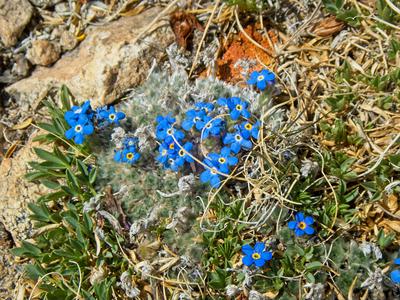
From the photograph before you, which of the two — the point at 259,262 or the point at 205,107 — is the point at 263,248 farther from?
the point at 205,107

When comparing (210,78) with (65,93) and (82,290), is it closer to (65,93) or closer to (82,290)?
(65,93)

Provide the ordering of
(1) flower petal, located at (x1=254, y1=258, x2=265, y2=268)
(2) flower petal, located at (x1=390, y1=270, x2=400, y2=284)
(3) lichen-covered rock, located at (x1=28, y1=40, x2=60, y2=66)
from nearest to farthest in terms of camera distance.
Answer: (2) flower petal, located at (x1=390, y1=270, x2=400, y2=284), (1) flower petal, located at (x1=254, y1=258, x2=265, y2=268), (3) lichen-covered rock, located at (x1=28, y1=40, x2=60, y2=66)

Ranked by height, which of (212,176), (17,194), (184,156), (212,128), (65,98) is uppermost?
(65,98)

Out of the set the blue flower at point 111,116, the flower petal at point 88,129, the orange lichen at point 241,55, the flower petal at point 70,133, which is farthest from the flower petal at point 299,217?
the flower petal at point 70,133

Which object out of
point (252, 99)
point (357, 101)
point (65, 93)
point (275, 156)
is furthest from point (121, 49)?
point (357, 101)

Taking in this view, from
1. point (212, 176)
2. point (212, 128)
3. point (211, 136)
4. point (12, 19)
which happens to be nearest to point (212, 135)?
point (211, 136)

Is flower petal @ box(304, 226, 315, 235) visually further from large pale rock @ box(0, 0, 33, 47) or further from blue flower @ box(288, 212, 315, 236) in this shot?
large pale rock @ box(0, 0, 33, 47)

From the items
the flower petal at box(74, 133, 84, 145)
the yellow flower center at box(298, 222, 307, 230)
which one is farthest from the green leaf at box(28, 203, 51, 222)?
the yellow flower center at box(298, 222, 307, 230)
